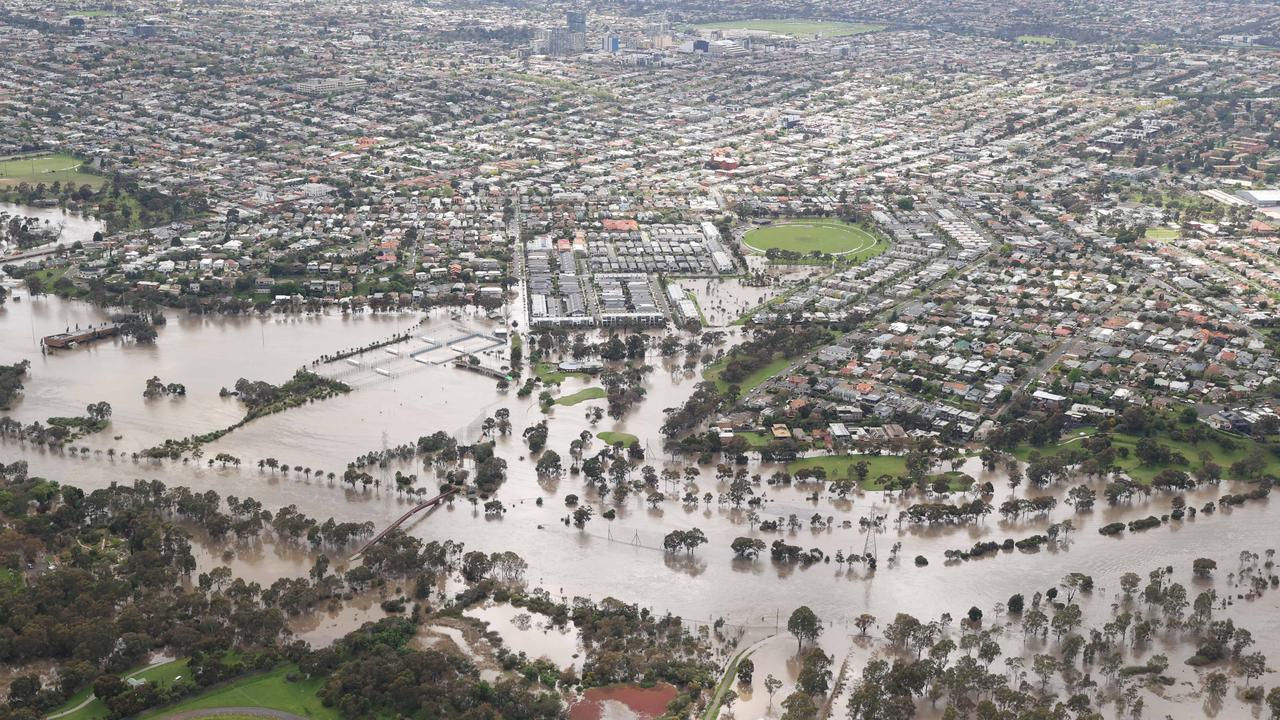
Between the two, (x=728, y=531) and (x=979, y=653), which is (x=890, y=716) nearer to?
(x=979, y=653)

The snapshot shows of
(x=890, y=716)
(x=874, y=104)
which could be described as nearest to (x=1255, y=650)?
(x=890, y=716)

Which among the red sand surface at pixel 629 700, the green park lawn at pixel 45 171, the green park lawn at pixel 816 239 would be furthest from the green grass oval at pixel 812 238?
the green park lawn at pixel 45 171

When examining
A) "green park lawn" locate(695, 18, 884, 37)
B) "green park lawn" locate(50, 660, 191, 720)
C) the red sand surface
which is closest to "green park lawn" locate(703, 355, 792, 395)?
the red sand surface

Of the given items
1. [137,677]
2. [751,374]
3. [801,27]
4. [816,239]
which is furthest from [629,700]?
[801,27]

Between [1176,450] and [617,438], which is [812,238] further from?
[1176,450]

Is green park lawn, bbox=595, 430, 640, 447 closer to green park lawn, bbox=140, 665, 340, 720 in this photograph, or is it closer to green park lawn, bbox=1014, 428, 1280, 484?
green park lawn, bbox=1014, 428, 1280, 484
